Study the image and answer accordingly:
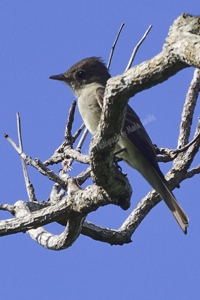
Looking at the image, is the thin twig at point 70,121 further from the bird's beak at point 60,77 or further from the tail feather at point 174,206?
the bird's beak at point 60,77

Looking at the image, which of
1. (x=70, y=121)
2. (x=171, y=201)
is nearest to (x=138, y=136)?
(x=171, y=201)

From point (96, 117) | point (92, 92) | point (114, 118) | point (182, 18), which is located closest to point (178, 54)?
point (182, 18)

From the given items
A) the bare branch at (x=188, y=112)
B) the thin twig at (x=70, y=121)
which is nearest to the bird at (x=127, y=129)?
the bare branch at (x=188, y=112)

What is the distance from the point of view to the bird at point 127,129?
243 inches

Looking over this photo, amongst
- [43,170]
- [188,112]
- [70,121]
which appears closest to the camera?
[43,170]

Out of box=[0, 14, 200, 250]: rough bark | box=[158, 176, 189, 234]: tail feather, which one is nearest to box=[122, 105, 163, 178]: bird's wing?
box=[0, 14, 200, 250]: rough bark

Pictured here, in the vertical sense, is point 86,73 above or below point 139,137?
above

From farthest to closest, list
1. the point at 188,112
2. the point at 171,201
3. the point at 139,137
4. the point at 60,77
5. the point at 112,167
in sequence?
the point at 60,77 → the point at 139,137 → the point at 188,112 → the point at 171,201 → the point at 112,167

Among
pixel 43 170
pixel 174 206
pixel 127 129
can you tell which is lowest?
pixel 174 206

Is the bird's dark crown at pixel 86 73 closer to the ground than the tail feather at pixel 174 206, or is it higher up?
higher up

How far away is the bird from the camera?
6.18 metres

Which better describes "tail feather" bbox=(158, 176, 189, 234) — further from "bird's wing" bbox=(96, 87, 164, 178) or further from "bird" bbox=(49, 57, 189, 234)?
"bird's wing" bbox=(96, 87, 164, 178)

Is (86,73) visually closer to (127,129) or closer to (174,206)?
(127,129)

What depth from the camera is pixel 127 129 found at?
6.68m
